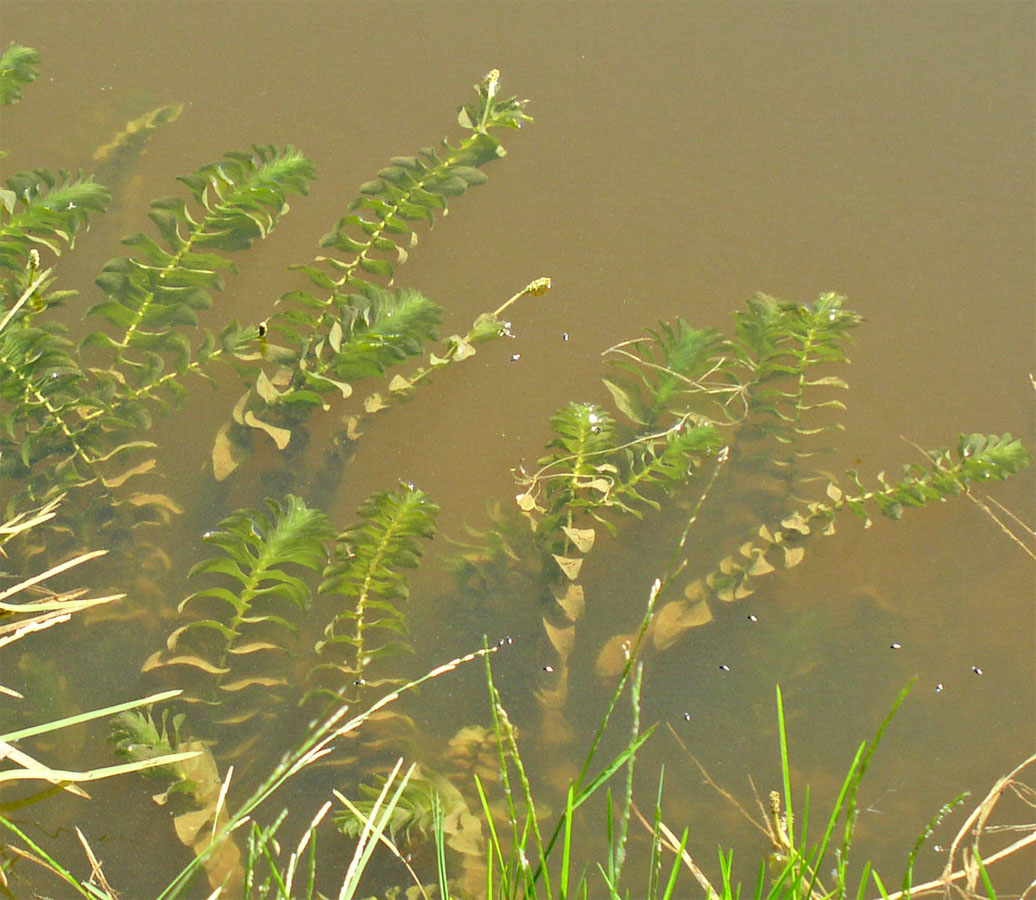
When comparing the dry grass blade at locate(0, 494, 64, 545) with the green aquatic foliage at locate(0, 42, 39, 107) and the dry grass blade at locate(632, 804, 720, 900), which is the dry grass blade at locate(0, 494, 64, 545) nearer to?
the green aquatic foliage at locate(0, 42, 39, 107)

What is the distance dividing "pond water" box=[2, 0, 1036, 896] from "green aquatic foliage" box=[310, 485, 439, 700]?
0.68 ft

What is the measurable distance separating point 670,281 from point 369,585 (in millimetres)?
1583

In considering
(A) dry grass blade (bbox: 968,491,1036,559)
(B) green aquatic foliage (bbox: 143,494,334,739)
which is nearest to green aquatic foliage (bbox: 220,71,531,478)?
(B) green aquatic foliage (bbox: 143,494,334,739)

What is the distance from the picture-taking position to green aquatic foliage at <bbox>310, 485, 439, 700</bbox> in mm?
2787

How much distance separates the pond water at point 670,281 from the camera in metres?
3.16

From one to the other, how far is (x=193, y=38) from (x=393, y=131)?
912 millimetres

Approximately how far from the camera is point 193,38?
3664 millimetres

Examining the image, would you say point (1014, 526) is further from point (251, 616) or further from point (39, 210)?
point (39, 210)

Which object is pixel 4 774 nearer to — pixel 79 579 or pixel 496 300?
pixel 79 579

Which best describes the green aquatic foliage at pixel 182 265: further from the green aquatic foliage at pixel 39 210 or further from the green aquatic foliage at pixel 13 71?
the green aquatic foliage at pixel 13 71

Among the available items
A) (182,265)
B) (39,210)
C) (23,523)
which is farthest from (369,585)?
(39,210)

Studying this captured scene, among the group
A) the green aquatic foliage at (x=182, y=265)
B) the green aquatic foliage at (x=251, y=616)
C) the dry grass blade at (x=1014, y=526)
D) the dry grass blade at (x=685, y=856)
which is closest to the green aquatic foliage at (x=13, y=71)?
the green aquatic foliage at (x=182, y=265)

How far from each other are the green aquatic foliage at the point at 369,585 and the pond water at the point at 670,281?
21 cm

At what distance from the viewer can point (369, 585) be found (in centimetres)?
285
